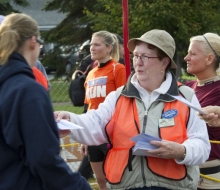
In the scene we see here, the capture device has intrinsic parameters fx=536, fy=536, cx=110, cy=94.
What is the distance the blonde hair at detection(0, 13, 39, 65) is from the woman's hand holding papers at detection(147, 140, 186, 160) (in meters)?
1.14

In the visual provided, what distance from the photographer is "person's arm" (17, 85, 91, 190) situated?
2713 millimetres

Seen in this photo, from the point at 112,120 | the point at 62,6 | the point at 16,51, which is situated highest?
the point at 16,51

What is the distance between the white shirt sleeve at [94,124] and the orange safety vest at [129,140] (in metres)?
0.09

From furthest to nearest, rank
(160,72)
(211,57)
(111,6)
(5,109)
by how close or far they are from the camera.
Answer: (111,6), (211,57), (160,72), (5,109)

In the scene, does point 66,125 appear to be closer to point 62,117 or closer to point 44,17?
point 62,117

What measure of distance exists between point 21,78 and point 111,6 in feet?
46.5

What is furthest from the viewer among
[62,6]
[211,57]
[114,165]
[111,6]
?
[62,6]

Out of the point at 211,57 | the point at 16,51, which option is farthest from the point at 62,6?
the point at 16,51

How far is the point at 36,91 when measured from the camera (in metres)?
2.74

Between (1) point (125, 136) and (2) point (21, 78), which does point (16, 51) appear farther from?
(1) point (125, 136)

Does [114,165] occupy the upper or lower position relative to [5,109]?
lower

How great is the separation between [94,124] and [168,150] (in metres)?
0.61

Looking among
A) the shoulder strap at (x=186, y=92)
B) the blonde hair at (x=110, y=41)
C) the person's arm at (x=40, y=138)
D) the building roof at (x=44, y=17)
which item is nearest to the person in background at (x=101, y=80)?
the blonde hair at (x=110, y=41)

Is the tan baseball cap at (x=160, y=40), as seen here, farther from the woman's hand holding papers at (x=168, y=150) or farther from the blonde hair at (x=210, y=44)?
the blonde hair at (x=210, y=44)
